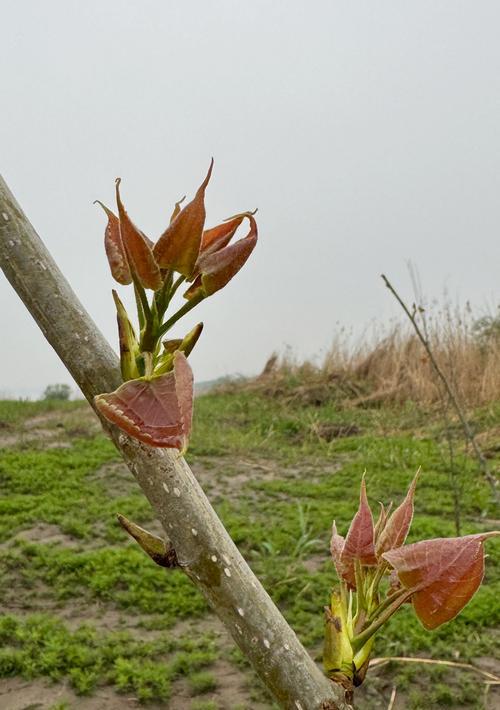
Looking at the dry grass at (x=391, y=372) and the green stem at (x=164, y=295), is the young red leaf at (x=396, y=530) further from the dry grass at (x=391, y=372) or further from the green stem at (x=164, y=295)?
the dry grass at (x=391, y=372)

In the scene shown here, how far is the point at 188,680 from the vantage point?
9.48 feet

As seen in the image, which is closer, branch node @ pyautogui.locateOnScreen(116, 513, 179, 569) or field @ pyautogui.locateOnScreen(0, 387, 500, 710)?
branch node @ pyautogui.locateOnScreen(116, 513, 179, 569)

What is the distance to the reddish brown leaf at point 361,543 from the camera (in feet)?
1.75

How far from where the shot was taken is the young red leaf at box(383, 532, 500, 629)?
47cm

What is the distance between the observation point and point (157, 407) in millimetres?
371

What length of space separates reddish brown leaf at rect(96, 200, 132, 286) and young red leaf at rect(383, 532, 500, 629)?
25 centimetres

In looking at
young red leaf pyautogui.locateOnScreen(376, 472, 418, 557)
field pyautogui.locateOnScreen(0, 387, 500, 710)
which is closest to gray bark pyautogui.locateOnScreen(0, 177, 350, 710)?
young red leaf pyautogui.locateOnScreen(376, 472, 418, 557)

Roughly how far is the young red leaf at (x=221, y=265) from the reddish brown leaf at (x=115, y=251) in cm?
7

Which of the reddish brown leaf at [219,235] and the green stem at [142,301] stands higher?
the reddish brown leaf at [219,235]

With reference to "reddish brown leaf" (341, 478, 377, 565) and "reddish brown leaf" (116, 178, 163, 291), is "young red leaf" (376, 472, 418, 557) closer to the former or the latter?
"reddish brown leaf" (341, 478, 377, 565)

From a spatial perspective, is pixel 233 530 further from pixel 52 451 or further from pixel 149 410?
pixel 149 410

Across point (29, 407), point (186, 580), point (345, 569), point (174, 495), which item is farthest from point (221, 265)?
point (29, 407)

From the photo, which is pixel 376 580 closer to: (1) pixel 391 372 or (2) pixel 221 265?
(2) pixel 221 265

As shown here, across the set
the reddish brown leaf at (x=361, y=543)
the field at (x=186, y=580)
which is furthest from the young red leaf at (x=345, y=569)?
the field at (x=186, y=580)
